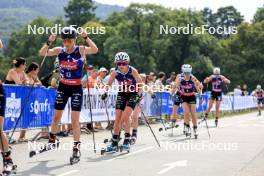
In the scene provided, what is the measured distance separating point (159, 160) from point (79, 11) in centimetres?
11290

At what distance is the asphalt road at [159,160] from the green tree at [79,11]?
10611 centimetres

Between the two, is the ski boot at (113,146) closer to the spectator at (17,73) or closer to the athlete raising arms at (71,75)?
the athlete raising arms at (71,75)

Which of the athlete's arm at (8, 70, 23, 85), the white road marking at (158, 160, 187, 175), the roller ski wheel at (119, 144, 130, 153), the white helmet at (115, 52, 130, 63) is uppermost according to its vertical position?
the white helmet at (115, 52, 130, 63)

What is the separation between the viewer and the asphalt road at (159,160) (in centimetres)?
921

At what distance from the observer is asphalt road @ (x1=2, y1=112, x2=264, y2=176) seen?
9.21 m

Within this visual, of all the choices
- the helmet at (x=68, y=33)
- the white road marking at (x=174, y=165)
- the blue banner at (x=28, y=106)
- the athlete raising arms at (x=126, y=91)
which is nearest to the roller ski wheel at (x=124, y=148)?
the athlete raising arms at (x=126, y=91)

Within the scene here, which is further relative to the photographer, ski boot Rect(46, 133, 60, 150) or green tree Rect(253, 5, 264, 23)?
green tree Rect(253, 5, 264, 23)

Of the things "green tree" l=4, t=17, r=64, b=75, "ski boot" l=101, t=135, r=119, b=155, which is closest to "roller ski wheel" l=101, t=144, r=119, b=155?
"ski boot" l=101, t=135, r=119, b=155

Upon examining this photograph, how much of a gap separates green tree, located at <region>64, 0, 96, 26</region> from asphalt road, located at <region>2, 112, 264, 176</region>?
106 metres

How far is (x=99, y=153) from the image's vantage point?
11.8 m

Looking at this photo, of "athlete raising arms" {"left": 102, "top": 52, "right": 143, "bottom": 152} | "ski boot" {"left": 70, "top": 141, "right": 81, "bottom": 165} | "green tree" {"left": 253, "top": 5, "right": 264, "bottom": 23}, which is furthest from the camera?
"green tree" {"left": 253, "top": 5, "right": 264, "bottom": 23}

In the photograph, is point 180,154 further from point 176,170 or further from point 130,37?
point 130,37

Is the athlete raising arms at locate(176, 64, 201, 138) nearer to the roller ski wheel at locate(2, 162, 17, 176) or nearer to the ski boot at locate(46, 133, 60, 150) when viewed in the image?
the ski boot at locate(46, 133, 60, 150)

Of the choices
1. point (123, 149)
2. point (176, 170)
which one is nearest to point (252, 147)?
point (123, 149)
